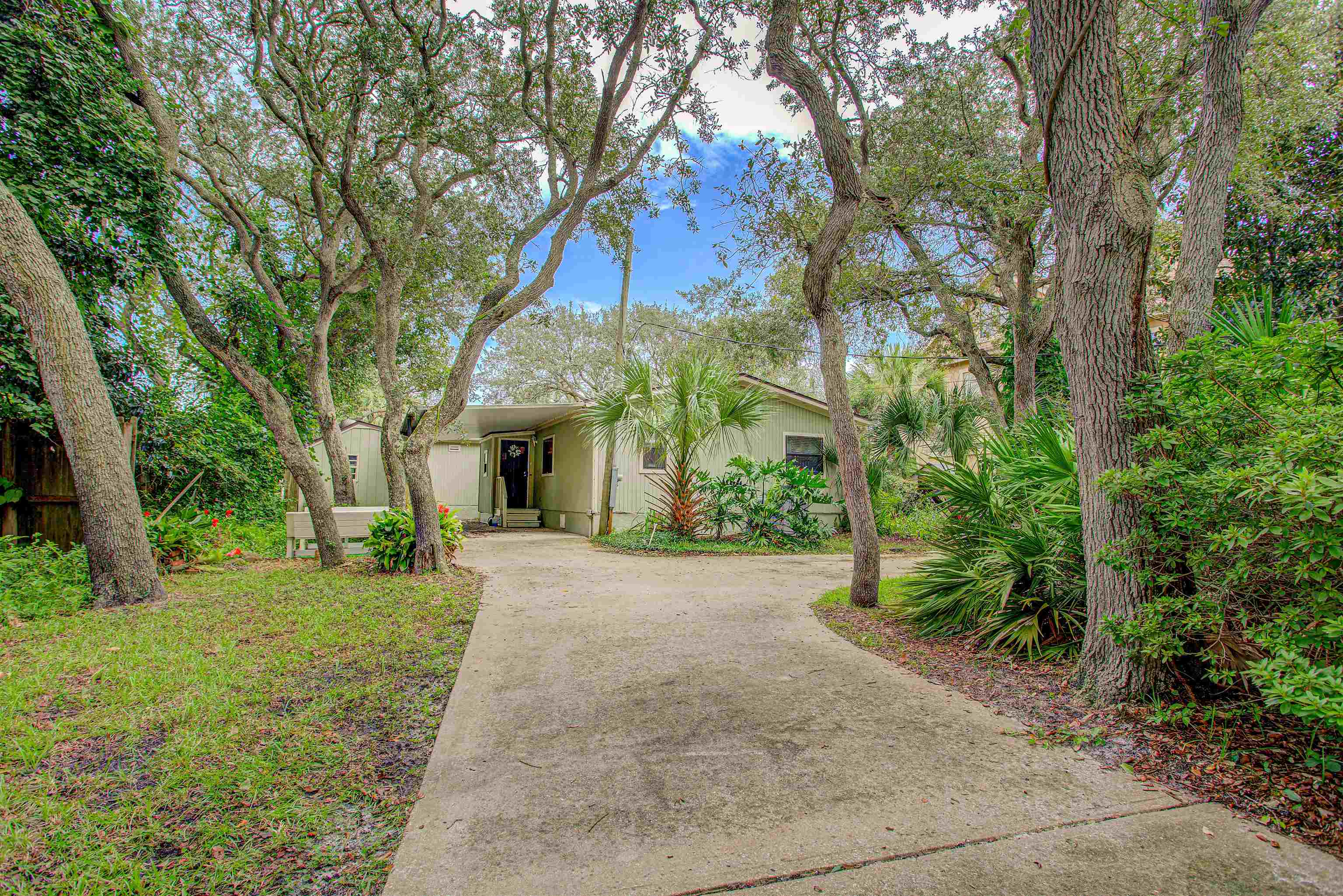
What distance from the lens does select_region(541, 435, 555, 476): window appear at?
15.1 metres

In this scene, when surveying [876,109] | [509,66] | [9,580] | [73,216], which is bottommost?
[9,580]

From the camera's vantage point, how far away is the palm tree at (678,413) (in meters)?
9.50

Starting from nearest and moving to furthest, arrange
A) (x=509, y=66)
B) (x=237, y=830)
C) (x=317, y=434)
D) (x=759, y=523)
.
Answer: (x=237, y=830) → (x=509, y=66) → (x=759, y=523) → (x=317, y=434)

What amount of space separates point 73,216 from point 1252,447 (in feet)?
32.1

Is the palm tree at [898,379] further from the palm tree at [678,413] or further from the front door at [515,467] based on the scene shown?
the front door at [515,467]

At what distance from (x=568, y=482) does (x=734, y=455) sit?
13.6ft

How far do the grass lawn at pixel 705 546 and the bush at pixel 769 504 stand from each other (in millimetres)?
287

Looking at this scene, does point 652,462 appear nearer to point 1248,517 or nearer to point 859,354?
point 859,354

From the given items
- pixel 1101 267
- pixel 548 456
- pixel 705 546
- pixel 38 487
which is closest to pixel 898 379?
pixel 705 546

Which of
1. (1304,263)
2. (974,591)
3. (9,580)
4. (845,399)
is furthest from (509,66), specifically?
(1304,263)

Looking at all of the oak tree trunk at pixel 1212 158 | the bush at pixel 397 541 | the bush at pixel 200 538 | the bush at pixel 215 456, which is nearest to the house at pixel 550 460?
the bush at pixel 397 541

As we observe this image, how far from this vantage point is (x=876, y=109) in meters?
7.71

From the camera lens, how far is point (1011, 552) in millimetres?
3893

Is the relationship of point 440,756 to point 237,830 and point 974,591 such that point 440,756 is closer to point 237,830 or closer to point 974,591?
point 237,830
